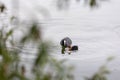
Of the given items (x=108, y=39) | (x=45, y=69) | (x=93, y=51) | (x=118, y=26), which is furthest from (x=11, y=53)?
(x=118, y=26)

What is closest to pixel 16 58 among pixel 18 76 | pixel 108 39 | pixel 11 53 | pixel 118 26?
pixel 11 53

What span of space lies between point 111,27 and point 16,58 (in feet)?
20.6

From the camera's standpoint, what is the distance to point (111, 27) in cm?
744

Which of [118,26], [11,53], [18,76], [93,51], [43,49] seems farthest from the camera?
[118,26]

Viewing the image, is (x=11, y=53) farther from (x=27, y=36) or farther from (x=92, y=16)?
(x=92, y=16)

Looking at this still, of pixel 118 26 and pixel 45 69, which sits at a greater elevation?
pixel 45 69

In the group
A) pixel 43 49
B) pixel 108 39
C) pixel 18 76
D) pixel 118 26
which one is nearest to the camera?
pixel 43 49

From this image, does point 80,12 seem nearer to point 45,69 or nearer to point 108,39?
point 108,39

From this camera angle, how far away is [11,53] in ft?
4.23

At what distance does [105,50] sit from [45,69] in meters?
4.95

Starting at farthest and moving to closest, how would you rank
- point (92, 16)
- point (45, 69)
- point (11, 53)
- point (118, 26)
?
point (92, 16)
point (118, 26)
point (11, 53)
point (45, 69)

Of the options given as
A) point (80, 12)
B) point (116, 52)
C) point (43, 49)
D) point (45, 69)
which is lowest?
point (116, 52)

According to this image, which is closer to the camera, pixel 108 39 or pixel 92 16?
pixel 108 39

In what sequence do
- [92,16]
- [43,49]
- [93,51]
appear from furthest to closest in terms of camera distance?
[92,16]
[93,51]
[43,49]
